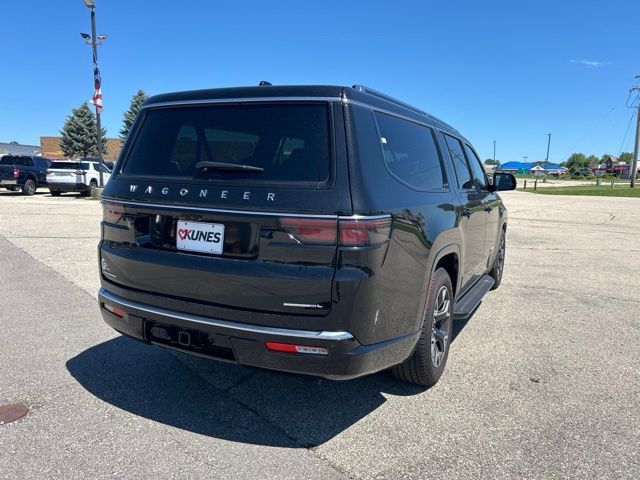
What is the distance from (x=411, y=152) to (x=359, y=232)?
113 centimetres

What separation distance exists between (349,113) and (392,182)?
47cm

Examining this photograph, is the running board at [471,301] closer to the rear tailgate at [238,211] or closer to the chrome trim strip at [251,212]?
the chrome trim strip at [251,212]

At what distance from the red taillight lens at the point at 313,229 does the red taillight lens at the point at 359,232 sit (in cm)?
4

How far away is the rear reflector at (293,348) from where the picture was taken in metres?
2.44

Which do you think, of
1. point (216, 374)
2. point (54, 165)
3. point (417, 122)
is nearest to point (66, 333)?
point (216, 374)

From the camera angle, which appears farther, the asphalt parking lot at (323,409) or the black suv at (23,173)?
→ the black suv at (23,173)

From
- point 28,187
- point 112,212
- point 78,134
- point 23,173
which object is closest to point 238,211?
point 112,212

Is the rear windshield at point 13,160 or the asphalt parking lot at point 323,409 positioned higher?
the rear windshield at point 13,160

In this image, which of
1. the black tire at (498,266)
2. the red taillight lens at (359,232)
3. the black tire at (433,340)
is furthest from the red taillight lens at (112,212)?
the black tire at (498,266)

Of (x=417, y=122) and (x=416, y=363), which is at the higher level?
(x=417, y=122)

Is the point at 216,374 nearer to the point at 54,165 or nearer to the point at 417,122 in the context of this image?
the point at 417,122

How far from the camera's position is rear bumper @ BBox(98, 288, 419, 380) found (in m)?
2.43

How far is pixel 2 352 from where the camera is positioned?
12.8 ft

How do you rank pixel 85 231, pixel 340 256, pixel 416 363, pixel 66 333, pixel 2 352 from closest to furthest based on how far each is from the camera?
pixel 340 256, pixel 416 363, pixel 2 352, pixel 66 333, pixel 85 231
